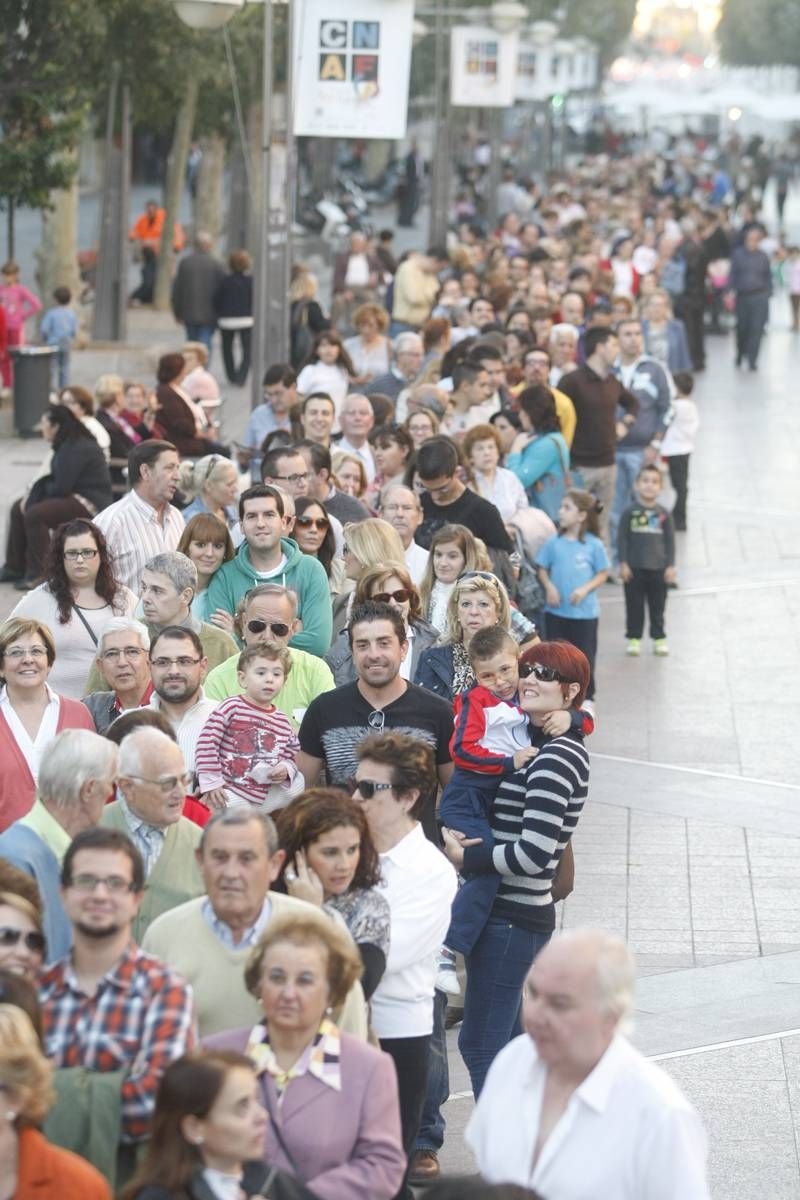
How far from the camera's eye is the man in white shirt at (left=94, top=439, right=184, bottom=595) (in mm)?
11023

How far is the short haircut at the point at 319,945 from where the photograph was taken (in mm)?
5363

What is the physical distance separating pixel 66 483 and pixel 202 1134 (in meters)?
10.1

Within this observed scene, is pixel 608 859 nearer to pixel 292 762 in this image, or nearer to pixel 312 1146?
pixel 292 762

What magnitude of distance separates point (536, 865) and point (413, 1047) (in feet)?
2.79

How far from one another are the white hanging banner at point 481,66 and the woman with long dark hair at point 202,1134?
31.7 m

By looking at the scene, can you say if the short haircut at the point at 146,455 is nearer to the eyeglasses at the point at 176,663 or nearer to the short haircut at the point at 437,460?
the short haircut at the point at 437,460

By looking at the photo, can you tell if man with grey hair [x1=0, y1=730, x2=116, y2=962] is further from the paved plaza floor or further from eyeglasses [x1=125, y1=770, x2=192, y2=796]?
the paved plaza floor

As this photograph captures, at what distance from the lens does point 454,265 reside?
26.4 m

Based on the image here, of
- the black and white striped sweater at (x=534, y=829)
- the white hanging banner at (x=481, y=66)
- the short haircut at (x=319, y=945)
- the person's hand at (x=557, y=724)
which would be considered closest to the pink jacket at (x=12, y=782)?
the black and white striped sweater at (x=534, y=829)

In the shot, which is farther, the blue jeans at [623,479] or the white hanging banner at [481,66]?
the white hanging banner at [481,66]

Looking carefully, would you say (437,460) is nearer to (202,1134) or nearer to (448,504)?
(448,504)

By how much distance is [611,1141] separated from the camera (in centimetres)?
477

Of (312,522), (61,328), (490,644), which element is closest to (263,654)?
(490,644)

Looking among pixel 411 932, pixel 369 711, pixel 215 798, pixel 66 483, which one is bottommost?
pixel 66 483
